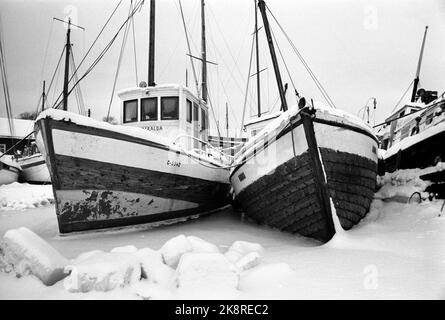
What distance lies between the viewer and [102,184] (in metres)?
5.18

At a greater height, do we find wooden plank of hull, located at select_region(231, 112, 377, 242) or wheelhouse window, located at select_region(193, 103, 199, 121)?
wheelhouse window, located at select_region(193, 103, 199, 121)

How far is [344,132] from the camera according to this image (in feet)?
15.9

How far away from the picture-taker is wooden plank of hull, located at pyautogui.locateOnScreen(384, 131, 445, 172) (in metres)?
5.88

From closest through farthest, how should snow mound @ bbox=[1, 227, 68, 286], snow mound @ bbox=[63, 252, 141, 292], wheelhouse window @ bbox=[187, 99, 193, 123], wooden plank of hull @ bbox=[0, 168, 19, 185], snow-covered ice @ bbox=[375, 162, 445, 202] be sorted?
snow mound @ bbox=[63, 252, 141, 292] → snow mound @ bbox=[1, 227, 68, 286] → snow-covered ice @ bbox=[375, 162, 445, 202] → wheelhouse window @ bbox=[187, 99, 193, 123] → wooden plank of hull @ bbox=[0, 168, 19, 185]

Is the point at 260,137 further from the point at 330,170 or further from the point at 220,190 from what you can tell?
the point at 220,190

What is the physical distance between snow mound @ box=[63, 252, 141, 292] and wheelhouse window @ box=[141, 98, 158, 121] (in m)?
5.37

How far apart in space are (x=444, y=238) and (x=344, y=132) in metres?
1.99

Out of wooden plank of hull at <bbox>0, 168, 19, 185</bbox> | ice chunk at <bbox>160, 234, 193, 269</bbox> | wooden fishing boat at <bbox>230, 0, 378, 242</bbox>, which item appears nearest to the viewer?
ice chunk at <bbox>160, 234, 193, 269</bbox>

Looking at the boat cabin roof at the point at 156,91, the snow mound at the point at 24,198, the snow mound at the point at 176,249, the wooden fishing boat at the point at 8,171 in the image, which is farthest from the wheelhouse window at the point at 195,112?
the wooden fishing boat at the point at 8,171

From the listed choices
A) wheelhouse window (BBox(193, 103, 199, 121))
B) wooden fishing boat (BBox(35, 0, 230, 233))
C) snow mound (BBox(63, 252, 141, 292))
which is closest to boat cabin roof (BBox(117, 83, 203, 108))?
wheelhouse window (BBox(193, 103, 199, 121))

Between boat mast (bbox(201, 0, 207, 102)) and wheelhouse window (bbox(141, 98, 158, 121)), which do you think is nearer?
wheelhouse window (bbox(141, 98, 158, 121))

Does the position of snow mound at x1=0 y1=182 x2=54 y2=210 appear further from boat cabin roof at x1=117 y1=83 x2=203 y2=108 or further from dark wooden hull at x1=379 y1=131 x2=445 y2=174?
dark wooden hull at x1=379 y1=131 x2=445 y2=174

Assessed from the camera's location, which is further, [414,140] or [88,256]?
[414,140]
